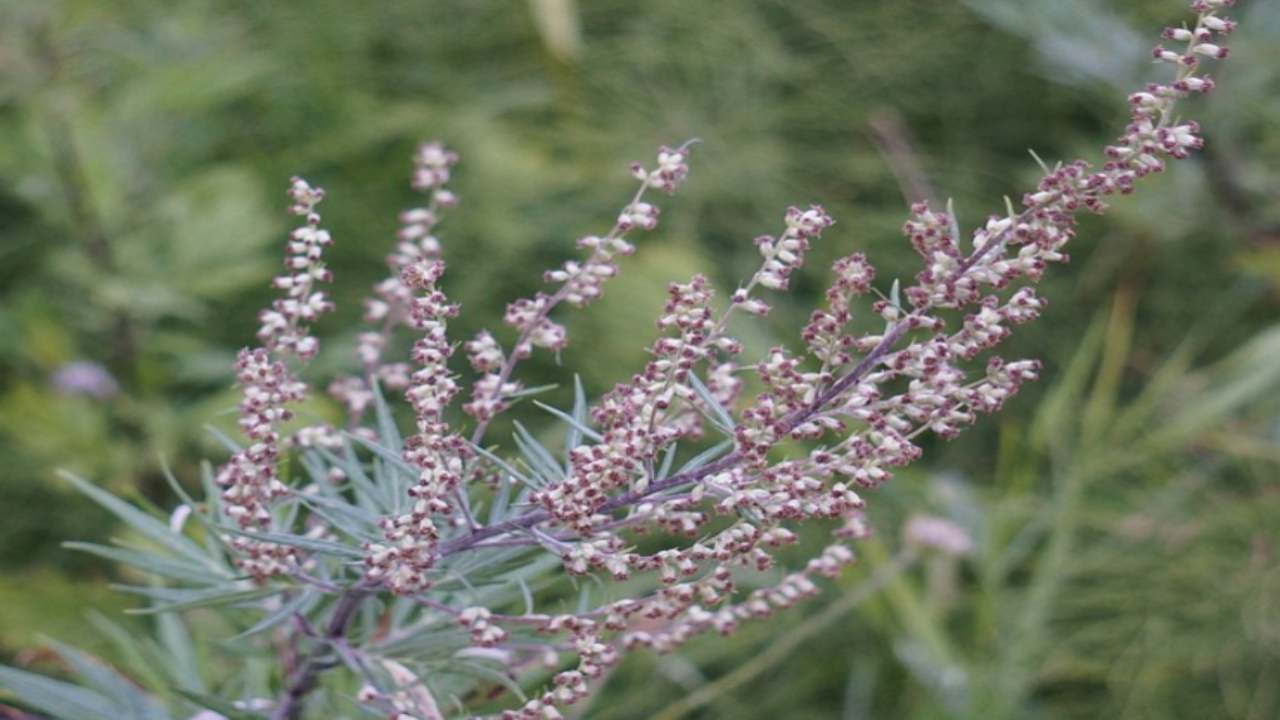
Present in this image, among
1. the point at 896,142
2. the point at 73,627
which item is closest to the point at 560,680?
the point at 73,627

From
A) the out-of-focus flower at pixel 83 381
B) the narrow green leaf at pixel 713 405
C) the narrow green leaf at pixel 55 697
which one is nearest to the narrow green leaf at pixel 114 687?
the narrow green leaf at pixel 55 697

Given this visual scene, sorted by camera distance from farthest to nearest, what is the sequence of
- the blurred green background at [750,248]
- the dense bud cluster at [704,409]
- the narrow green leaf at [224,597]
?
1. the blurred green background at [750,248]
2. the narrow green leaf at [224,597]
3. the dense bud cluster at [704,409]

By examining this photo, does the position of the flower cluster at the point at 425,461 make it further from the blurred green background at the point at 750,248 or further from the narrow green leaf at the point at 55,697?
the blurred green background at the point at 750,248

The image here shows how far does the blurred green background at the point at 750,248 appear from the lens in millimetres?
1841

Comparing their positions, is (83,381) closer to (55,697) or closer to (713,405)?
(55,697)

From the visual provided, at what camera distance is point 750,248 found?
2443 millimetres

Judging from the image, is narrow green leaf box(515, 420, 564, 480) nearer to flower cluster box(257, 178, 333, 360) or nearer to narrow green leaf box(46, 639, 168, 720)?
flower cluster box(257, 178, 333, 360)

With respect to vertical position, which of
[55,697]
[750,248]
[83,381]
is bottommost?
[55,697]

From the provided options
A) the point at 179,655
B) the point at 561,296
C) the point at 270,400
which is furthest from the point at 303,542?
the point at 179,655

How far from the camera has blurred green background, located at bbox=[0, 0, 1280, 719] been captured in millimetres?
1841

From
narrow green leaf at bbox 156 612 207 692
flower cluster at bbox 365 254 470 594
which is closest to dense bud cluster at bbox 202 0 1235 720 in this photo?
flower cluster at bbox 365 254 470 594

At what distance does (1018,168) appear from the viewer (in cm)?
247

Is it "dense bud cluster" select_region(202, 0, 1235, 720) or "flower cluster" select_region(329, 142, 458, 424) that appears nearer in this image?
"dense bud cluster" select_region(202, 0, 1235, 720)

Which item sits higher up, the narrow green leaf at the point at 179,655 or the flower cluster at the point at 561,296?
the flower cluster at the point at 561,296
